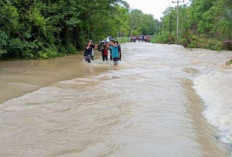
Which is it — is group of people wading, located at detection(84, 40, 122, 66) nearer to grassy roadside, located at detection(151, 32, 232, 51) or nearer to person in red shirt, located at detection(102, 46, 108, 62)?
person in red shirt, located at detection(102, 46, 108, 62)

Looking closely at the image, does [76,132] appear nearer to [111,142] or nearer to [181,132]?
[111,142]

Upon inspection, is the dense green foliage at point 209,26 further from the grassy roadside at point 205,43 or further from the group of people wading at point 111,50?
the group of people wading at point 111,50

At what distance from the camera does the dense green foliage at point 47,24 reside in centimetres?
1512

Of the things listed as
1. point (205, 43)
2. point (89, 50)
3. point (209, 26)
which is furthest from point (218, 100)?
point (209, 26)

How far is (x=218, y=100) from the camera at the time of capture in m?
7.55

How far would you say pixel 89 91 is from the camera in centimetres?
808

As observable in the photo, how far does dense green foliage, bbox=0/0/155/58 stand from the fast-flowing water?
6.74 metres

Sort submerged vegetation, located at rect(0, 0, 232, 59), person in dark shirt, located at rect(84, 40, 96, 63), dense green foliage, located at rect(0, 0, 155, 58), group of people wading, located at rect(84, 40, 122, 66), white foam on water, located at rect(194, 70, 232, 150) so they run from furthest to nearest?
submerged vegetation, located at rect(0, 0, 232, 59)
person in dark shirt, located at rect(84, 40, 96, 63)
dense green foliage, located at rect(0, 0, 155, 58)
group of people wading, located at rect(84, 40, 122, 66)
white foam on water, located at rect(194, 70, 232, 150)

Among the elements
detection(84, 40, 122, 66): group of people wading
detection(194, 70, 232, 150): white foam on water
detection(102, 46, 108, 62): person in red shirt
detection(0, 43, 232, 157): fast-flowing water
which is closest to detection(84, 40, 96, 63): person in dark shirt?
detection(84, 40, 122, 66): group of people wading

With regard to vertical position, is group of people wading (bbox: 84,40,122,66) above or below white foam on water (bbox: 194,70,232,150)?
above

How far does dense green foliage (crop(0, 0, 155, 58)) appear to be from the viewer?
595 inches

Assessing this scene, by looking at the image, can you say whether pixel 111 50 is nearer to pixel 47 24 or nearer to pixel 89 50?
pixel 89 50

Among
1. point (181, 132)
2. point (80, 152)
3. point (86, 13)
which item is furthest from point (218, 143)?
point (86, 13)

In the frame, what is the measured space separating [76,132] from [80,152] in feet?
2.70
